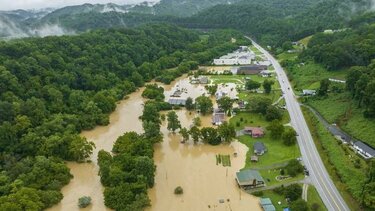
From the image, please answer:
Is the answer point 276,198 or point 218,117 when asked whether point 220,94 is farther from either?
point 276,198

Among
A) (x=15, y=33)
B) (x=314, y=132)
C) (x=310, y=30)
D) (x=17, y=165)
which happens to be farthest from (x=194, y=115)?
(x=15, y=33)

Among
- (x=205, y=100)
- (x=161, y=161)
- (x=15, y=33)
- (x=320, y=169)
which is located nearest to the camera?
(x=320, y=169)

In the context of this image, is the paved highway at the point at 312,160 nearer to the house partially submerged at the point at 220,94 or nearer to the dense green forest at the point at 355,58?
the dense green forest at the point at 355,58

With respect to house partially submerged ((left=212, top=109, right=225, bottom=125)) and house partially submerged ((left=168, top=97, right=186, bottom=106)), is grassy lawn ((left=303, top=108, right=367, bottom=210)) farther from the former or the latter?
house partially submerged ((left=168, top=97, right=186, bottom=106))

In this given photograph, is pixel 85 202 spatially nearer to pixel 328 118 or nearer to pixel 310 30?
pixel 328 118

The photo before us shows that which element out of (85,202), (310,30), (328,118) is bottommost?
(85,202)

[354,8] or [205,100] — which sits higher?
[354,8]

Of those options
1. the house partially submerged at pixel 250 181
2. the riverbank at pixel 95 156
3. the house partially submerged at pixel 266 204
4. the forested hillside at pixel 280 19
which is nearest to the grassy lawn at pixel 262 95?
the riverbank at pixel 95 156

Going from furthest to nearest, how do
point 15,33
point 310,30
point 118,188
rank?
point 15,33
point 310,30
point 118,188
